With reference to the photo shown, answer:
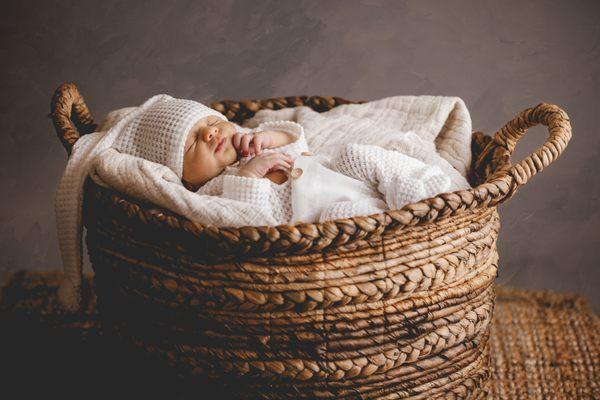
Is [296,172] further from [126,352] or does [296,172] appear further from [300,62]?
[300,62]

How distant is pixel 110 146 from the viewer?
1.30 metres

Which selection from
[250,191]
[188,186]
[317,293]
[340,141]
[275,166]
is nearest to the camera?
[317,293]

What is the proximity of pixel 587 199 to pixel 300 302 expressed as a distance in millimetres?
1262

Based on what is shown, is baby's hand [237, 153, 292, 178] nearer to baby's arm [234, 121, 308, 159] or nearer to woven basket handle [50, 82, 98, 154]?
baby's arm [234, 121, 308, 159]

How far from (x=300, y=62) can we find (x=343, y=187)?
2.63 feet

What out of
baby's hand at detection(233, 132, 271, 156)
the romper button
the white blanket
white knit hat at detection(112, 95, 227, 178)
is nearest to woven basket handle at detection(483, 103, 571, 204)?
the white blanket

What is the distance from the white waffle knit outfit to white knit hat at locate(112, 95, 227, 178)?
0.35 ft

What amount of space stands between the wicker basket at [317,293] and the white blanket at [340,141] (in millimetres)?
45

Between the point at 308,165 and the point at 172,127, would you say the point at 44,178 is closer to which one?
the point at 172,127

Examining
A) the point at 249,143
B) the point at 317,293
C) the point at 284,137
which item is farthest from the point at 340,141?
the point at 317,293

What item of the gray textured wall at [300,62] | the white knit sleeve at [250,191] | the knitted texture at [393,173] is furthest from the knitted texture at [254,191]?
the gray textured wall at [300,62]

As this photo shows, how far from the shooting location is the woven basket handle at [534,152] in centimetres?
106

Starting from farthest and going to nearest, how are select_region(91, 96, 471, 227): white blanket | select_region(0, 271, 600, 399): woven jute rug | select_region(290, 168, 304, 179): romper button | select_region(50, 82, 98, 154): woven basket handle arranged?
1. select_region(0, 271, 600, 399): woven jute rug
2. select_region(50, 82, 98, 154): woven basket handle
3. select_region(290, 168, 304, 179): romper button
4. select_region(91, 96, 471, 227): white blanket

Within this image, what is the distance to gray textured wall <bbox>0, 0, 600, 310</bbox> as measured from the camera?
180 centimetres
